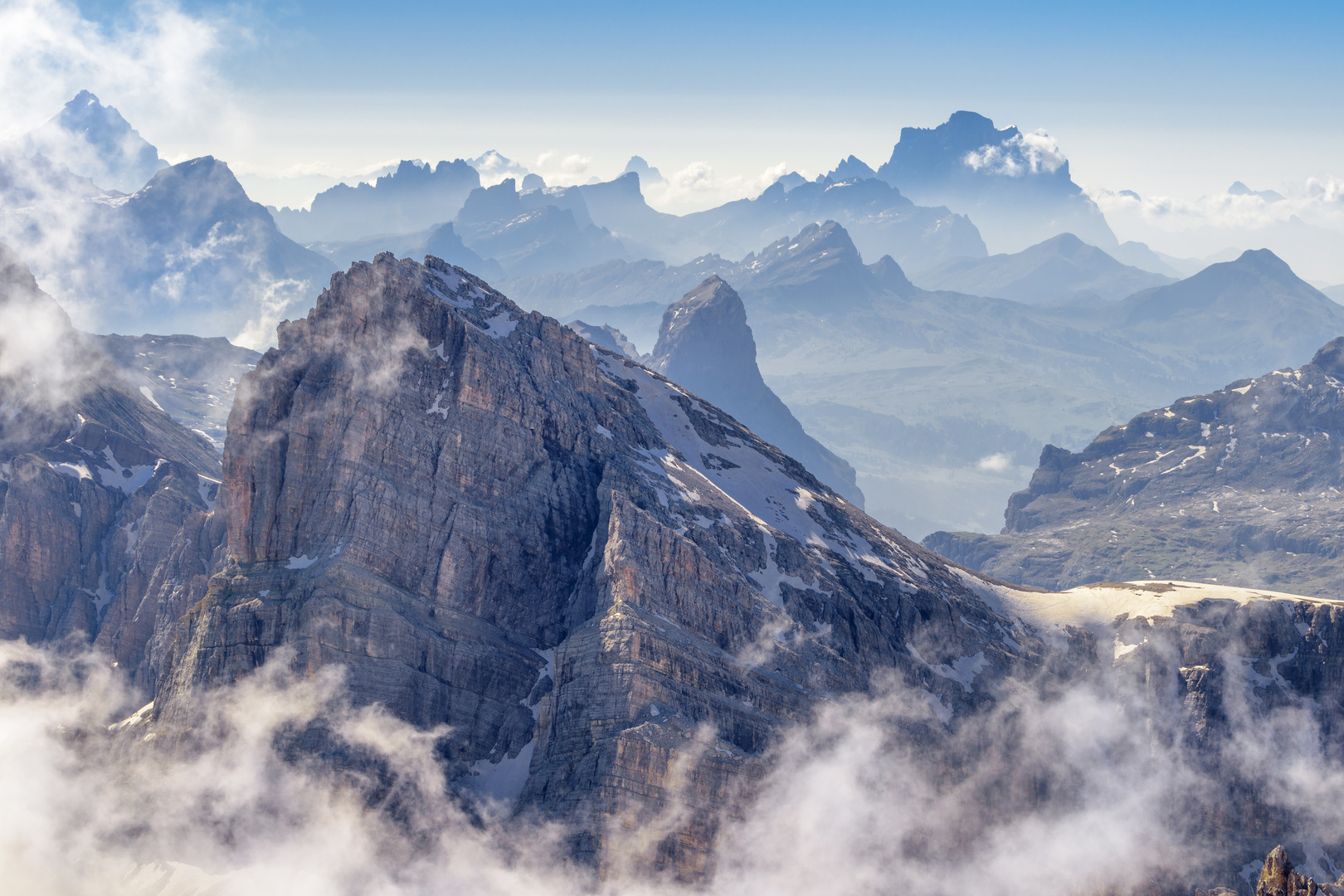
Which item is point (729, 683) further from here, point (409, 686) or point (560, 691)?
point (409, 686)

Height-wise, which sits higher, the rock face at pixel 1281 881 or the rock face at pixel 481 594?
the rock face at pixel 481 594

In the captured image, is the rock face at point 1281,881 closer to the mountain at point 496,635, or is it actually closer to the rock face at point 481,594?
the mountain at point 496,635

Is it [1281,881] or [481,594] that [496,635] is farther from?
[1281,881]

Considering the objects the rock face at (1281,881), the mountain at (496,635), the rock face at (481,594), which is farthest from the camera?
the rock face at (481,594)

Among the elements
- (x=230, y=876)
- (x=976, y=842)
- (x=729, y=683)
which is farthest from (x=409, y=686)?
(x=976, y=842)

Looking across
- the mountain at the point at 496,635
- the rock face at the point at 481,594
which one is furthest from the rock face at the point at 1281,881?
the rock face at the point at 481,594

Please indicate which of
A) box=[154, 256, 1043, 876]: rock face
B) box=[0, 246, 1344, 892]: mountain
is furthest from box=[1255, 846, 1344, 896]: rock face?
box=[154, 256, 1043, 876]: rock face

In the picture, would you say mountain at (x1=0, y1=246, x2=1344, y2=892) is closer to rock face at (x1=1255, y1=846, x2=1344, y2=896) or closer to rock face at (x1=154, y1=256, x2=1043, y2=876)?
rock face at (x1=154, y1=256, x2=1043, y2=876)

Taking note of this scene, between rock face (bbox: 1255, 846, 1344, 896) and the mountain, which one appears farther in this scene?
the mountain
